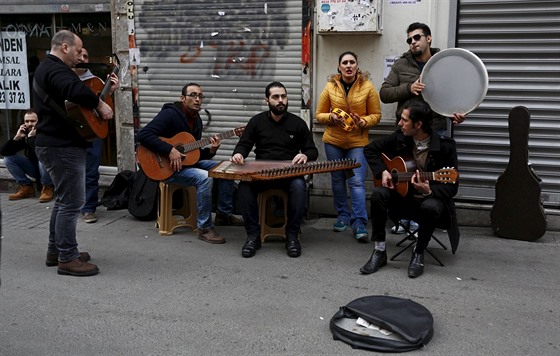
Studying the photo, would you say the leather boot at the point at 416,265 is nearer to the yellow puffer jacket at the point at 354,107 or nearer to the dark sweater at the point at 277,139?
the dark sweater at the point at 277,139

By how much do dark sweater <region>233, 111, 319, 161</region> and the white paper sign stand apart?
4.15 m

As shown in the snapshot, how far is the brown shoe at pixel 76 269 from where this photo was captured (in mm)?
4707

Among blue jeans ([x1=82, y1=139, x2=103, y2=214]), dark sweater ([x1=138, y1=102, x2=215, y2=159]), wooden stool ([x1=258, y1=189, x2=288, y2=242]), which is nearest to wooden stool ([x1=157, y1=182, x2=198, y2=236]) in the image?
dark sweater ([x1=138, y1=102, x2=215, y2=159])

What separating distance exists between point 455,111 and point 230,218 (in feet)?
8.41

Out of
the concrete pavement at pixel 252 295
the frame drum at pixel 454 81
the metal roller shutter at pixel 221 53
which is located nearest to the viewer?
the concrete pavement at pixel 252 295

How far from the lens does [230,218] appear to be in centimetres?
635

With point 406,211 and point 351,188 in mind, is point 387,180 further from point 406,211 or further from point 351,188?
point 351,188

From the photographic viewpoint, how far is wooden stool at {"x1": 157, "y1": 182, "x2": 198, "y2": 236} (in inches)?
233

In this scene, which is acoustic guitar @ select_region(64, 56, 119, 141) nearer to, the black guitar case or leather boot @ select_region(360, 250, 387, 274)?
leather boot @ select_region(360, 250, 387, 274)

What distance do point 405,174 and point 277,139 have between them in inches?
53.8

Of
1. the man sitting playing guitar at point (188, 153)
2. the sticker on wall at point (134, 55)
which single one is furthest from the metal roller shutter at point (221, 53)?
the man sitting playing guitar at point (188, 153)

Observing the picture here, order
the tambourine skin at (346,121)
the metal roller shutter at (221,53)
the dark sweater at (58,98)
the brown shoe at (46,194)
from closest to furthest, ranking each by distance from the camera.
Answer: the dark sweater at (58,98), the tambourine skin at (346,121), the metal roller shutter at (221,53), the brown shoe at (46,194)

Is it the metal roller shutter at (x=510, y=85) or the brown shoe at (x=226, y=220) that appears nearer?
the metal roller shutter at (x=510, y=85)

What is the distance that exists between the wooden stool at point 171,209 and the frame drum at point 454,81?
2.49 meters
